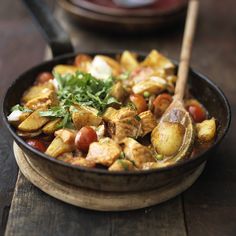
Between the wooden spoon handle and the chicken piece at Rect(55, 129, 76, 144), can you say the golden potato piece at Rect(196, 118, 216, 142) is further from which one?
the chicken piece at Rect(55, 129, 76, 144)

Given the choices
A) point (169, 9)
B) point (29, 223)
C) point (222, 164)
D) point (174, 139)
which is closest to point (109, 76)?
point (174, 139)

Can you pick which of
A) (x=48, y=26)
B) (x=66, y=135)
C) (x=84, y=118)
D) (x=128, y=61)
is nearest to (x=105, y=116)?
(x=84, y=118)

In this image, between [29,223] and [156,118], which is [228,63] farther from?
[29,223]

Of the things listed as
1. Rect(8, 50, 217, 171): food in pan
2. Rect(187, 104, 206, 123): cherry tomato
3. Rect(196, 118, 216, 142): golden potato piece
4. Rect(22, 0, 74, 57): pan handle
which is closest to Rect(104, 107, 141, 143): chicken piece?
Rect(8, 50, 217, 171): food in pan

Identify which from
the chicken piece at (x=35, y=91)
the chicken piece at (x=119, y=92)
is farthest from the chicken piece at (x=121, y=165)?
the chicken piece at (x=35, y=91)

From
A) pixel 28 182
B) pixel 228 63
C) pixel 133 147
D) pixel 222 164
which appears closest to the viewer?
pixel 133 147

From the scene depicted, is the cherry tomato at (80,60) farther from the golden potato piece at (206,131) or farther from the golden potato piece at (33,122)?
the golden potato piece at (206,131)

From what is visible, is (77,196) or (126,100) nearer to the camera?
(77,196)
